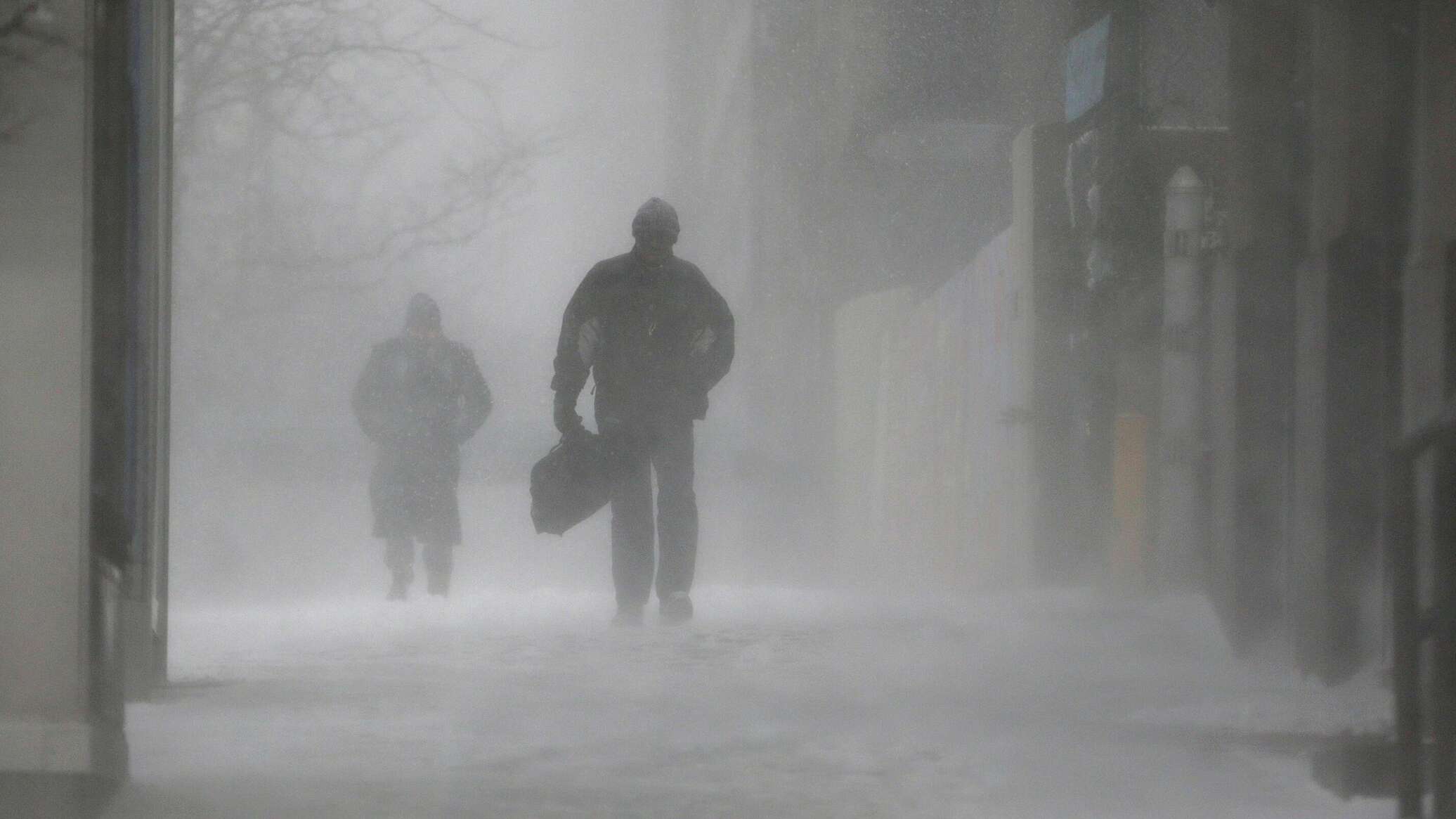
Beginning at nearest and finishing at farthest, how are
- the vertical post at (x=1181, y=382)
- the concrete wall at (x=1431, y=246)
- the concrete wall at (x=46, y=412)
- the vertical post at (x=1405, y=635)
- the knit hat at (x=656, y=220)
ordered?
the vertical post at (x=1405, y=635) → the concrete wall at (x=46, y=412) → the concrete wall at (x=1431, y=246) → the knit hat at (x=656, y=220) → the vertical post at (x=1181, y=382)

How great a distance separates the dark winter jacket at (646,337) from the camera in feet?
30.6

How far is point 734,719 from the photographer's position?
627 cm

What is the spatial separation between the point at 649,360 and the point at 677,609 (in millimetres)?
996

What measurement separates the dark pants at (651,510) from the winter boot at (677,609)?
4cm

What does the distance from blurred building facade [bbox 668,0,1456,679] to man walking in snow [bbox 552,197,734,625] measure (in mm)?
1982

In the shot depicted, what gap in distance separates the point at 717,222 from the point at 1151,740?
28678 millimetres

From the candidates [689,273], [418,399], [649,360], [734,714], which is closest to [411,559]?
[418,399]

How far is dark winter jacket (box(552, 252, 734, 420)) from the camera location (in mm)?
9312

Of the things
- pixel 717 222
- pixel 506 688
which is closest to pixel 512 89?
pixel 717 222

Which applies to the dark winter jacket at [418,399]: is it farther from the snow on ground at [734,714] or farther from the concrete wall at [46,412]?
the concrete wall at [46,412]

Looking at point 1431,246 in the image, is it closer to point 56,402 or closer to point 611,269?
point 56,402

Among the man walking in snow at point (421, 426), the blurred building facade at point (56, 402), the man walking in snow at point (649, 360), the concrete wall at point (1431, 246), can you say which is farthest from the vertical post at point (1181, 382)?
the blurred building facade at point (56, 402)

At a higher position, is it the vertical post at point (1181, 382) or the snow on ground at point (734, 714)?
the vertical post at point (1181, 382)

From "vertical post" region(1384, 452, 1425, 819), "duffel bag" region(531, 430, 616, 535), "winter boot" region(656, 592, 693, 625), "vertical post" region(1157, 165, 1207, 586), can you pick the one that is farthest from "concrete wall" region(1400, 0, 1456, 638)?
"duffel bag" region(531, 430, 616, 535)
